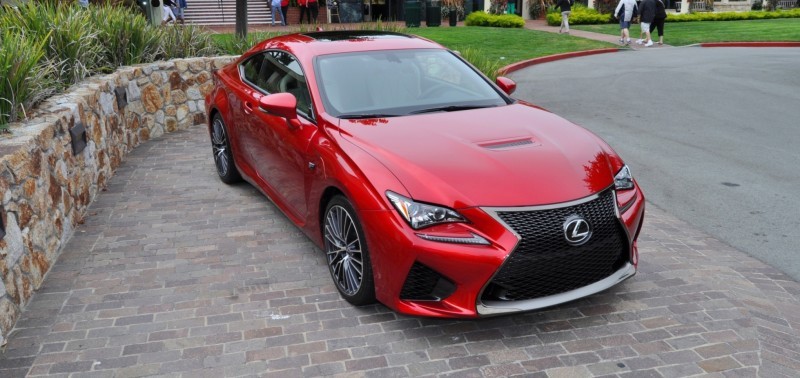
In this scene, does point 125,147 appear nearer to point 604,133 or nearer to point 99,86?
point 99,86

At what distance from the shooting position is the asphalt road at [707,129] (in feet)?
21.7

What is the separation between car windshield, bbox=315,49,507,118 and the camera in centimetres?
530

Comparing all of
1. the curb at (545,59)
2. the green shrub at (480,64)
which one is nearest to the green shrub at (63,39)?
the green shrub at (480,64)

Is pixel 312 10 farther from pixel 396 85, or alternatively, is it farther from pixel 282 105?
pixel 282 105

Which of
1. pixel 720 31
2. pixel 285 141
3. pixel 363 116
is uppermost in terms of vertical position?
pixel 720 31

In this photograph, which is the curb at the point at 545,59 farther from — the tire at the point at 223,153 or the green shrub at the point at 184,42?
the tire at the point at 223,153

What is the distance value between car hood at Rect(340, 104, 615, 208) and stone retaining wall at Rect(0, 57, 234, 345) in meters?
2.29

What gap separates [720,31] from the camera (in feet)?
94.1

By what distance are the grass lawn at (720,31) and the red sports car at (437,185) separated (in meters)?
21.6

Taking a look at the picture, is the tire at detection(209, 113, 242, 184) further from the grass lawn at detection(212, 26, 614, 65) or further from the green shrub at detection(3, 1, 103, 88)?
the grass lawn at detection(212, 26, 614, 65)

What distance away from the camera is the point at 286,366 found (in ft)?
13.3

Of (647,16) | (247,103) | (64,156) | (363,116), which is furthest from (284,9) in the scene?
(363,116)

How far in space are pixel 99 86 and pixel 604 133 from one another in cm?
660

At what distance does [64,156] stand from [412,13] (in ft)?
83.1
